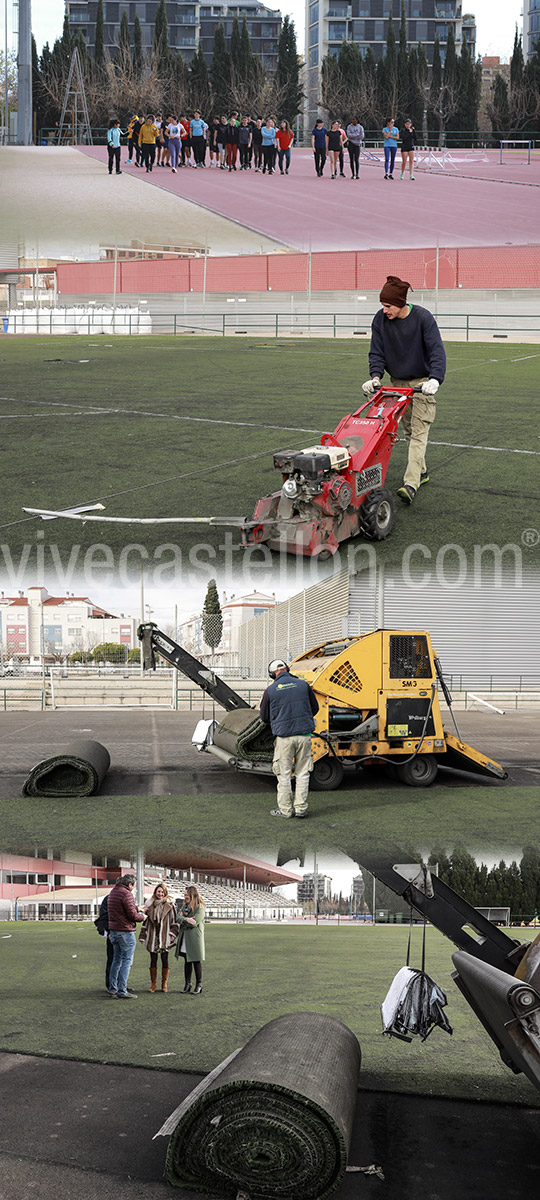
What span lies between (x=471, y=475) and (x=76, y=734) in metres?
5.01

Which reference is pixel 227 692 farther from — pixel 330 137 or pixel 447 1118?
pixel 330 137

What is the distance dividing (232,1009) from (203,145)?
1643 inches

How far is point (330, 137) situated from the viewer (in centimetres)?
4353

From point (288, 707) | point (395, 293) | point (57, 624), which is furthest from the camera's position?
point (57, 624)

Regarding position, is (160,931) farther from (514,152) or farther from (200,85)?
(200,85)

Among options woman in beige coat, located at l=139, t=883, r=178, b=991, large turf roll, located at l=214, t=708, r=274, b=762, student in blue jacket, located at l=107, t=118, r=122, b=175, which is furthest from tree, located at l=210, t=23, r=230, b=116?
woman in beige coat, located at l=139, t=883, r=178, b=991

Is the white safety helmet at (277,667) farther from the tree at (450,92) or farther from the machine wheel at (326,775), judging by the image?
the tree at (450,92)

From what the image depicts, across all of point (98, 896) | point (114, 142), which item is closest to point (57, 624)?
point (98, 896)

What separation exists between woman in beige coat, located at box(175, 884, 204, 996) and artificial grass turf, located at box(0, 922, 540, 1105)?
0.56ft

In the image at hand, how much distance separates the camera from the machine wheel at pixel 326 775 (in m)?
8.50

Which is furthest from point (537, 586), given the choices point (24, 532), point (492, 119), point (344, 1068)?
point (492, 119)

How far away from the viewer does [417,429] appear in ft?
28.7

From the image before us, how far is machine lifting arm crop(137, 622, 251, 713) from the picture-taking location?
916 cm

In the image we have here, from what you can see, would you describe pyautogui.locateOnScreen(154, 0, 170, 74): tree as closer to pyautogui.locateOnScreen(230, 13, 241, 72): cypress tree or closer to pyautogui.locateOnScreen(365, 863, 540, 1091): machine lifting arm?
pyautogui.locateOnScreen(230, 13, 241, 72): cypress tree
